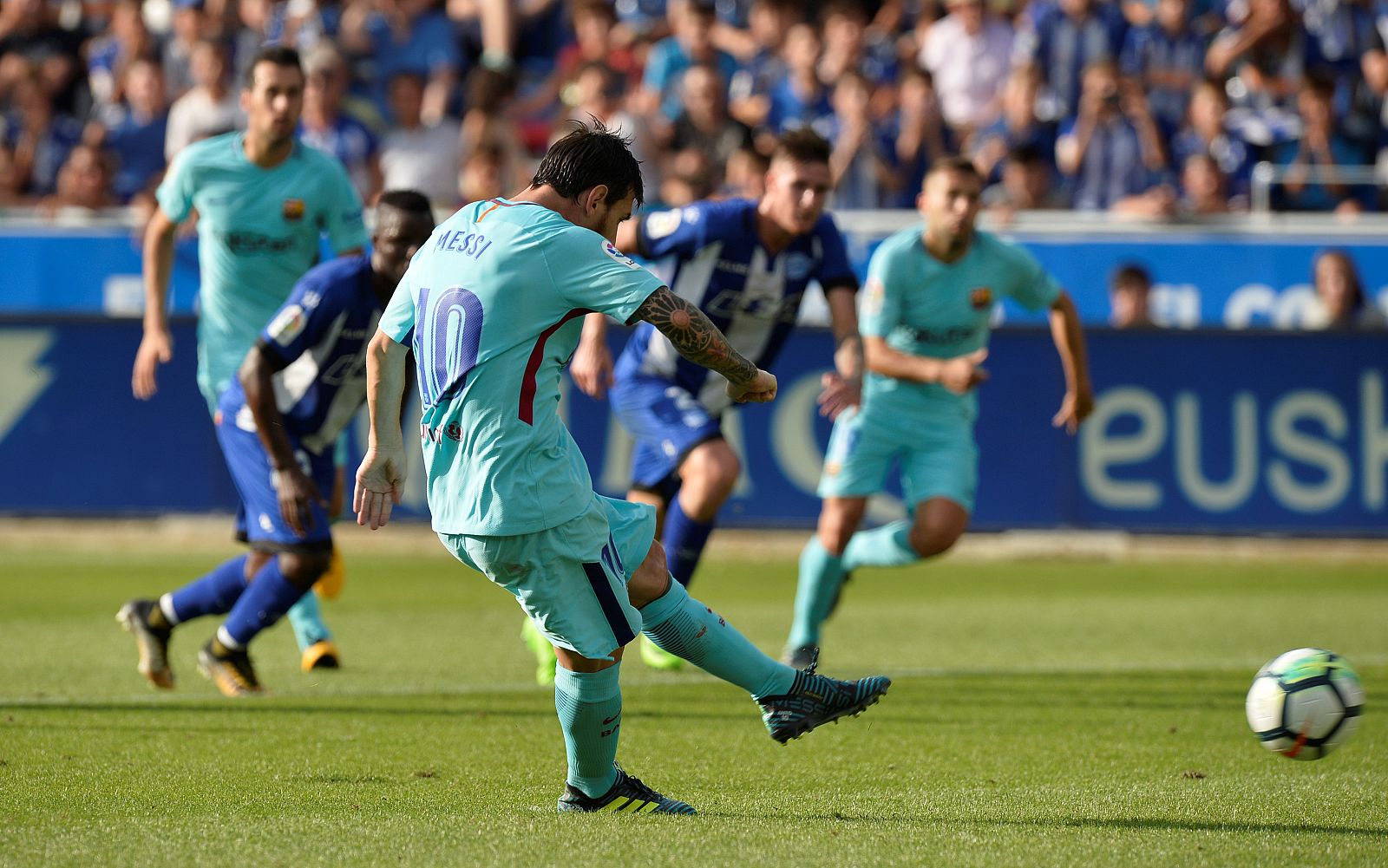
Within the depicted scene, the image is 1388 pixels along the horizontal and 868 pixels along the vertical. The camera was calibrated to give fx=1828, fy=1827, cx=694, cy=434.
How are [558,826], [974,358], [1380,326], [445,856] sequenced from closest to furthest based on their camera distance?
[445,856] < [558,826] < [974,358] < [1380,326]

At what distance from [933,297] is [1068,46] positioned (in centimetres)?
724

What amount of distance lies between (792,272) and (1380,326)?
6042mm

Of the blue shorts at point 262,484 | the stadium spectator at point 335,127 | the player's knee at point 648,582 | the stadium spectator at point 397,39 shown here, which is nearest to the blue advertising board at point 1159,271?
the stadium spectator at point 335,127

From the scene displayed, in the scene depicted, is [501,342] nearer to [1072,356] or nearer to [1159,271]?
[1072,356]

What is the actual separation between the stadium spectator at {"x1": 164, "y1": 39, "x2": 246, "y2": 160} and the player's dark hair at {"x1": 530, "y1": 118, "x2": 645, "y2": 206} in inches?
366

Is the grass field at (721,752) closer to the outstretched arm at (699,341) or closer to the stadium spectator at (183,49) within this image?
the outstretched arm at (699,341)

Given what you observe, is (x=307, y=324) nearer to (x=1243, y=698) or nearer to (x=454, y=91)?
(x=1243, y=698)

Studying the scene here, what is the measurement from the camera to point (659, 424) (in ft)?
26.8

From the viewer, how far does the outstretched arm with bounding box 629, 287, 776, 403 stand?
14.9 ft

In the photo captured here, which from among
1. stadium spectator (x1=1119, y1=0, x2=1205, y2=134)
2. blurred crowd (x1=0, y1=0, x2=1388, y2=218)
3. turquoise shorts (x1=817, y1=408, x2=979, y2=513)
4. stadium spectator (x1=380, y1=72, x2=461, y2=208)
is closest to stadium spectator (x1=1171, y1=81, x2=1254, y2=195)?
blurred crowd (x1=0, y1=0, x2=1388, y2=218)

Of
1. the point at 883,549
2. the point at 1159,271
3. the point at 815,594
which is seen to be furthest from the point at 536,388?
the point at 1159,271

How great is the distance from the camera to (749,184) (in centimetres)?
1148

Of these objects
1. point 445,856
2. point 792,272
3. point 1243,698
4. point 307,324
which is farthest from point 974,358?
point 445,856

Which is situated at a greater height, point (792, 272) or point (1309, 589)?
point (792, 272)
